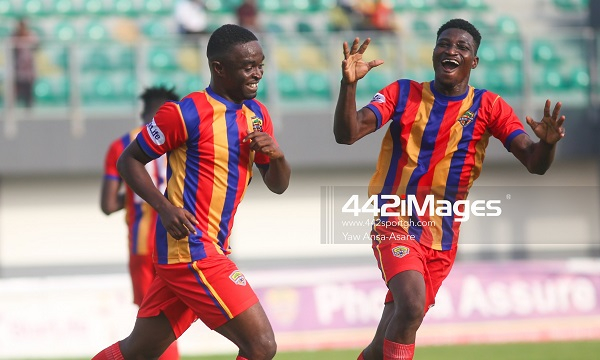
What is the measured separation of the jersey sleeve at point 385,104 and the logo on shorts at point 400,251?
0.71m

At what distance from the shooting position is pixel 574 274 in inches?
482

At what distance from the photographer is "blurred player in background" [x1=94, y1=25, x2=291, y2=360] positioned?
5.88 m

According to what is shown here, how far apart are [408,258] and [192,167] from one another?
1387 millimetres

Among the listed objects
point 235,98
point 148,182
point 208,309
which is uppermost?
point 235,98

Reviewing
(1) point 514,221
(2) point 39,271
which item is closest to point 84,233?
(2) point 39,271

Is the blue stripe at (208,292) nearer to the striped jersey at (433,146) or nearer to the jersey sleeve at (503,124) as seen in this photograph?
the striped jersey at (433,146)

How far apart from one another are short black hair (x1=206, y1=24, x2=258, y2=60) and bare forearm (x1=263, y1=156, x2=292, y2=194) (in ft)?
2.14

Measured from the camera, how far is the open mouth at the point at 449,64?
6.53 m

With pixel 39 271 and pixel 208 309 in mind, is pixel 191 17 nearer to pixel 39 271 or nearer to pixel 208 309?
pixel 39 271

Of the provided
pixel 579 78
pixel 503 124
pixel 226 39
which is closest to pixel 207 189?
pixel 226 39

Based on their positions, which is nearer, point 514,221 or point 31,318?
point 31,318

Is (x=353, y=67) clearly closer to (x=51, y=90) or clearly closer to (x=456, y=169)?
(x=456, y=169)

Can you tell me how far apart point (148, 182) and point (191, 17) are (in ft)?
30.7

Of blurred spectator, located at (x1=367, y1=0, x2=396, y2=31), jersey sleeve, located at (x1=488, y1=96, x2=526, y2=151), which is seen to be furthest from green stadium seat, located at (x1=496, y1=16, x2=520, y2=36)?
jersey sleeve, located at (x1=488, y1=96, x2=526, y2=151)
